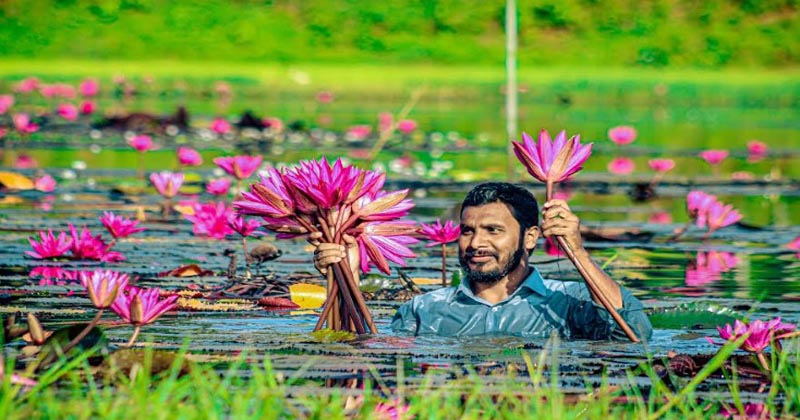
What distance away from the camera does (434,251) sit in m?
9.57

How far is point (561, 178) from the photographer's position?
17.1ft

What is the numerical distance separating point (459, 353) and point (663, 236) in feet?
15.7

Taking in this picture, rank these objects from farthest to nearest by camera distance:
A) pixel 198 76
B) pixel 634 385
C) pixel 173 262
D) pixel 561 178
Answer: pixel 198 76
pixel 173 262
pixel 561 178
pixel 634 385

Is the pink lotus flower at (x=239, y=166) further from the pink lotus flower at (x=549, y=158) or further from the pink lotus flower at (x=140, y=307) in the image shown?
the pink lotus flower at (x=140, y=307)

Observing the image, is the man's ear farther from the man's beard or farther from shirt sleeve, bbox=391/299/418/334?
shirt sleeve, bbox=391/299/418/334

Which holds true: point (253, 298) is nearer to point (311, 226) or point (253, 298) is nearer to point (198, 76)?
point (311, 226)

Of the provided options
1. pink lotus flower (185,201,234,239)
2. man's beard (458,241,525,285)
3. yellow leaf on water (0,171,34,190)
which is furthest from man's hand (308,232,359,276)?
yellow leaf on water (0,171,34,190)

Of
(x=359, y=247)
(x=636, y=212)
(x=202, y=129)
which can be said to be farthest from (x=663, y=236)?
(x=202, y=129)

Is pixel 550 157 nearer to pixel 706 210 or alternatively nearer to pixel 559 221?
pixel 559 221

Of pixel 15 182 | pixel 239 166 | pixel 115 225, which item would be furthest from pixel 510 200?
pixel 15 182

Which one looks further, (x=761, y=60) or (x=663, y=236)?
(x=761, y=60)

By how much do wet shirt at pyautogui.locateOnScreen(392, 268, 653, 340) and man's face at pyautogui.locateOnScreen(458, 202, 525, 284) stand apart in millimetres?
130

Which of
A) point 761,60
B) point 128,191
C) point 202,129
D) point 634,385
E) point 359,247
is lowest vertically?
point 634,385

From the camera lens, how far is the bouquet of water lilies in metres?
5.26
